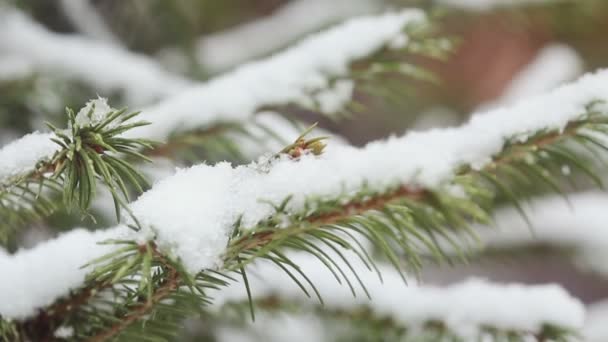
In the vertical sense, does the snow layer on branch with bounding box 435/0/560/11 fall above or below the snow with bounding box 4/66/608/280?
above

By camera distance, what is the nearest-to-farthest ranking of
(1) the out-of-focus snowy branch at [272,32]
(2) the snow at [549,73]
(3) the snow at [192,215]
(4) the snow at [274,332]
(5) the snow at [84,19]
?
(3) the snow at [192,215] → (4) the snow at [274,332] → (5) the snow at [84,19] → (1) the out-of-focus snowy branch at [272,32] → (2) the snow at [549,73]

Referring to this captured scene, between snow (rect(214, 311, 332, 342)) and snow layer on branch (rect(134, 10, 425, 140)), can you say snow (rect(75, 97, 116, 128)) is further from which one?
snow (rect(214, 311, 332, 342))

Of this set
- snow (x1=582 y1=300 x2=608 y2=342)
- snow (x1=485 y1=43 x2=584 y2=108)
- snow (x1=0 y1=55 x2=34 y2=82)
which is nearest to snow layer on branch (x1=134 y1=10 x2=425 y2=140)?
snow (x1=0 y1=55 x2=34 y2=82)

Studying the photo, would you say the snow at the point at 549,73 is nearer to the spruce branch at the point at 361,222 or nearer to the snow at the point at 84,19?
the snow at the point at 84,19

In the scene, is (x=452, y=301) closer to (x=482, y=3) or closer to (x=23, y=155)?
(x=23, y=155)

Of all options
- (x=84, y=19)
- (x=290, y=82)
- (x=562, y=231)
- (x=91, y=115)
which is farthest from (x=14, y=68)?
(x=562, y=231)

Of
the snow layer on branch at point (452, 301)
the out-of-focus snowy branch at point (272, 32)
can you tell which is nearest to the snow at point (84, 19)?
the out-of-focus snowy branch at point (272, 32)
